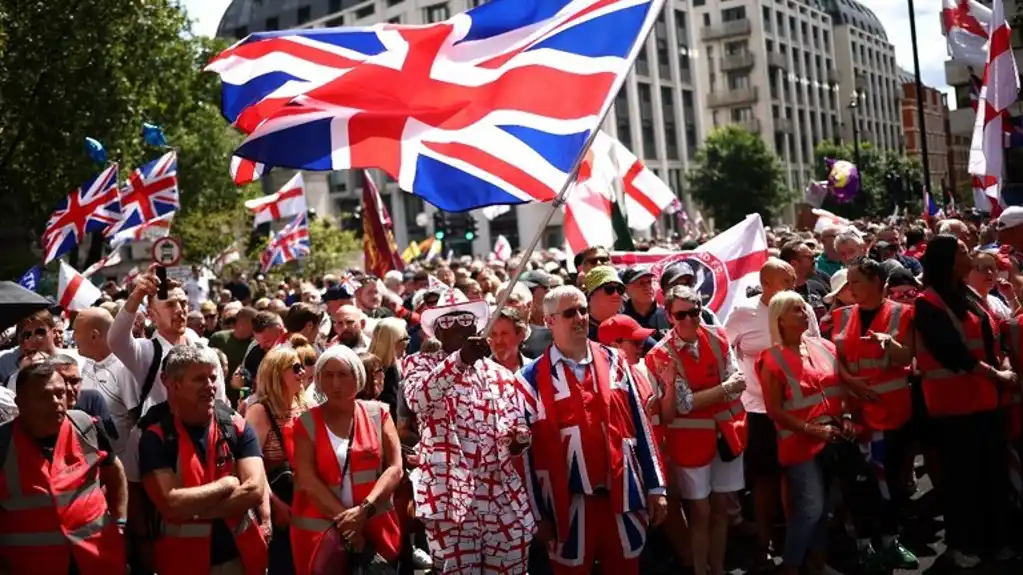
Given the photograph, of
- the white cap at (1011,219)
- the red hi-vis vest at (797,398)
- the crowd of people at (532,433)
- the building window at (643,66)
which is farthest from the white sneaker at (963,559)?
the building window at (643,66)

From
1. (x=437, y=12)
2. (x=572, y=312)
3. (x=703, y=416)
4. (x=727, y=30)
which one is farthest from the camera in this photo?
(x=727, y=30)

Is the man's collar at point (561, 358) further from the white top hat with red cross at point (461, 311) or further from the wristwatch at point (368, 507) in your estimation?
the wristwatch at point (368, 507)

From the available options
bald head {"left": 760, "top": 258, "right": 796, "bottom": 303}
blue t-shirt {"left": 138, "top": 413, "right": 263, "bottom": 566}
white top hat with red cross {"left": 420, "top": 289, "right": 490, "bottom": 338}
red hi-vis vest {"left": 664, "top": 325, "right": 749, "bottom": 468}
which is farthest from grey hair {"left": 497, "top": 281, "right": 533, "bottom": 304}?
blue t-shirt {"left": 138, "top": 413, "right": 263, "bottom": 566}

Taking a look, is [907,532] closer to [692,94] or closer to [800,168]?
[692,94]

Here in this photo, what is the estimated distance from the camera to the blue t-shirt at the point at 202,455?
511cm

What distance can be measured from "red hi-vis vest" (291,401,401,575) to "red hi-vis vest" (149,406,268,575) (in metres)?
0.28

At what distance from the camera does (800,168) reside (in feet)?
303

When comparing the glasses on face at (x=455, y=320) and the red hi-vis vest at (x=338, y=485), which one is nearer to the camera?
the red hi-vis vest at (x=338, y=485)

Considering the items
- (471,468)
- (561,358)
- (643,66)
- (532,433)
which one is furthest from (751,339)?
(643,66)

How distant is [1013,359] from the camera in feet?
24.0

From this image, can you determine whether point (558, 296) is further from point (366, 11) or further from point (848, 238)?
point (366, 11)

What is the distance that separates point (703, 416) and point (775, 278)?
1.29 metres

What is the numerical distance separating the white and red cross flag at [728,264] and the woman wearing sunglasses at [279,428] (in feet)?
13.2

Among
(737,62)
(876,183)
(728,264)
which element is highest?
(737,62)
